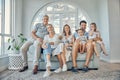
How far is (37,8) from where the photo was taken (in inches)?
209

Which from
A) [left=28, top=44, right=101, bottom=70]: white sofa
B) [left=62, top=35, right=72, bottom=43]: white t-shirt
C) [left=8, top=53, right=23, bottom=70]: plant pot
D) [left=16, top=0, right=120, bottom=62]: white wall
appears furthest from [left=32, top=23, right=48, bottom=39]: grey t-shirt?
[left=16, top=0, right=120, bottom=62]: white wall

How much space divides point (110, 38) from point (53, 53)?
235cm

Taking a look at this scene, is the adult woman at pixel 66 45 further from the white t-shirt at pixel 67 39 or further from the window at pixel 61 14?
the window at pixel 61 14

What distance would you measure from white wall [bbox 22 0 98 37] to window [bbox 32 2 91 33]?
0.46 ft

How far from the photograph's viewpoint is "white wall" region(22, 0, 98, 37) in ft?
17.3

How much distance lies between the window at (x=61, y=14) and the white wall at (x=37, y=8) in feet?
0.46

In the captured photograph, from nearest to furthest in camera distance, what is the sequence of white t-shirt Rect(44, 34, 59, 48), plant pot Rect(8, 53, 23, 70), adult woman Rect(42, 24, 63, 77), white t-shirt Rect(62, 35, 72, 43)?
adult woman Rect(42, 24, 63, 77), white t-shirt Rect(44, 34, 59, 48), white t-shirt Rect(62, 35, 72, 43), plant pot Rect(8, 53, 23, 70)

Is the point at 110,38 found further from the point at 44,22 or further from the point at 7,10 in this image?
the point at 7,10

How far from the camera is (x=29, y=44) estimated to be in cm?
306

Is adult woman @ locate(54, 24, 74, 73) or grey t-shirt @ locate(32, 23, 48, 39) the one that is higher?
grey t-shirt @ locate(32, 23, 48, 39)

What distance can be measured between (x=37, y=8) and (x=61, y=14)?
96 cm

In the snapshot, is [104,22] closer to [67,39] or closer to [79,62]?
[67,39]

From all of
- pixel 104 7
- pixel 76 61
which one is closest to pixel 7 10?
pixel 76 61

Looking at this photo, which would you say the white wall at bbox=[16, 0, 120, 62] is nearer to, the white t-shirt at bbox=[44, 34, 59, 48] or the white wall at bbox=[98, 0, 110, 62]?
the white wall at bbox=[98, 0, 110, 62]
